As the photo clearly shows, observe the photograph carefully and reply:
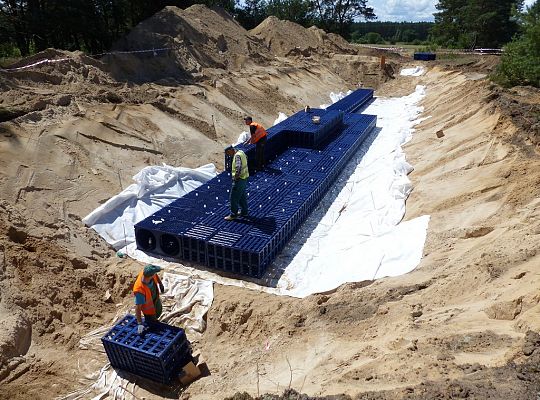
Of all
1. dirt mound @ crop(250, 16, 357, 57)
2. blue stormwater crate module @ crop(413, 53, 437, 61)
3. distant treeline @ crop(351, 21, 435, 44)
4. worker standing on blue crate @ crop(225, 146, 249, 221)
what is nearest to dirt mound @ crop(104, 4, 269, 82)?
A: dirt mound @ crop(250, 16, 357, 57)

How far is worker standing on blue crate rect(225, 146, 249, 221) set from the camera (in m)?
7.52

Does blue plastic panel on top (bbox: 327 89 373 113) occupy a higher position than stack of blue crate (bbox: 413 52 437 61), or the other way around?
stack of blue crate (bbox: 413 52 437 61)

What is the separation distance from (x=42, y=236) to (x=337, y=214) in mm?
5966

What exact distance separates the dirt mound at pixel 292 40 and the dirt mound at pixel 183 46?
3145mm

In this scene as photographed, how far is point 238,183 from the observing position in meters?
7.68

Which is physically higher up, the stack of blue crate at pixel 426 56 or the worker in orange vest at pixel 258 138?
the stack of blue crate at pixel 426 56

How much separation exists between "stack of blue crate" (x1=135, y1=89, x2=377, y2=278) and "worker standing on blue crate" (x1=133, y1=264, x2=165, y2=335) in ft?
6.08

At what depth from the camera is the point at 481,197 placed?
8.20 metres

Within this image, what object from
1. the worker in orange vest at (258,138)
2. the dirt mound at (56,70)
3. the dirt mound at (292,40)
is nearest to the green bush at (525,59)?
the worker in orange vest at (258,138)

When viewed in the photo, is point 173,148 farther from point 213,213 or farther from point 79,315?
point 79,315

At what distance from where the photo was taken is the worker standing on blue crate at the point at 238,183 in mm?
7523

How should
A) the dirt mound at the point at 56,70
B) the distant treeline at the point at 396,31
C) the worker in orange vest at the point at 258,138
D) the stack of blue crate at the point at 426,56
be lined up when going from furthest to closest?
the distant treeline at the point at 396,31
the stack of blue crate at the point at 426,56
the dirt mound at the point at 56,70
the worker in orange vest at the point at 258,138

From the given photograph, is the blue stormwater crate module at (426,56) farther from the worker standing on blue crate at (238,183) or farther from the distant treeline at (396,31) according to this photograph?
the distant treeline at (396,31)

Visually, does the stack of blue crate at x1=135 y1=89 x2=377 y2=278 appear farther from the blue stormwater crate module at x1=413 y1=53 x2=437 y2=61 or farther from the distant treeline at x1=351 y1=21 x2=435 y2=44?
the distant treeline at x1=351 y1=21 x2=435 y2=44
